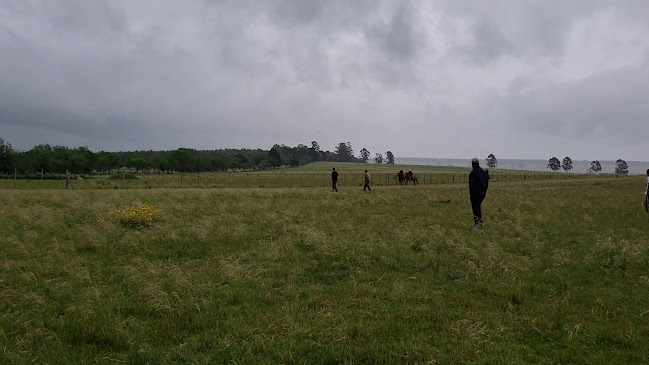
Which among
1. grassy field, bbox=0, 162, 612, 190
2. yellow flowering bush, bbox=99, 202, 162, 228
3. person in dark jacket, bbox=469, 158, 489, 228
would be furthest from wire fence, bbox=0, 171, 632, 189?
person in dark jacket, bbox=469, 158, 489, 228

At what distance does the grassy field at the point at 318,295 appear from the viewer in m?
4.15

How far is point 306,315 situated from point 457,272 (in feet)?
11.6

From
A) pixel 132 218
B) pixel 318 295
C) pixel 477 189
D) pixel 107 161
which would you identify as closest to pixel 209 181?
pixel 132 218

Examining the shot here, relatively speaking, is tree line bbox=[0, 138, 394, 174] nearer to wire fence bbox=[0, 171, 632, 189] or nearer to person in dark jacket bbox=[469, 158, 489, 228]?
wire fence bbox=[0, 171, 632, 189]

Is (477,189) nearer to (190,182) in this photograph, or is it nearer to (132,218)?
(132,218)

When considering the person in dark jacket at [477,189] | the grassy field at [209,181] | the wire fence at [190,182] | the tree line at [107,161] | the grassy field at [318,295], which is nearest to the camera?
the grassy field at [318,295]

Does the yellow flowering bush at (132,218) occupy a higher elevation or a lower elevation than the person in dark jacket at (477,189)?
lower

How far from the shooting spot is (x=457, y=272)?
277 inches

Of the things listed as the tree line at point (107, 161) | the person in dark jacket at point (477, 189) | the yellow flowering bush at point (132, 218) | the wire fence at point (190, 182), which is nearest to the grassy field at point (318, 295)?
the yellow flowering bush at point (132, 218)

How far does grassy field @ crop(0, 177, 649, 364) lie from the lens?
415 cm

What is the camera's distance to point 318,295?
226 inches

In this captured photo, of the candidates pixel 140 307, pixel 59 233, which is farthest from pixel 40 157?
pixel 140 307

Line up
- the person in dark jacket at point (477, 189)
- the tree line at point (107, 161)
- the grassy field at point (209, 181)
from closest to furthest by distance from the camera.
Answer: the person in dark jacket at point (477, 189) < the grassy field at point (209, 181) < the tree line at point (107, 161)

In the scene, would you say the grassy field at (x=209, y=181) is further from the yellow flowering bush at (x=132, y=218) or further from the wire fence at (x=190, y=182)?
the yellow flowering bush at (x=132, y=218)
